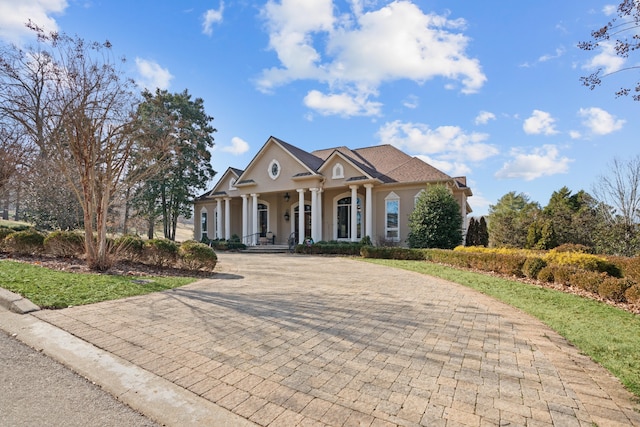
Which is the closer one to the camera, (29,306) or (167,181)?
(29,306)

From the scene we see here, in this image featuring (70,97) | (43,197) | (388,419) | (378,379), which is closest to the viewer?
(388,419)

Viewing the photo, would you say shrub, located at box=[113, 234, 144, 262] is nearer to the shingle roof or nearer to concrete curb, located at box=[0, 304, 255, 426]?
concrete curb, located at box=[0, 304, 255, 426]

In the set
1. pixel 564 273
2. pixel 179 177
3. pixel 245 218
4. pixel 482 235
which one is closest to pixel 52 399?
pixel 564 273

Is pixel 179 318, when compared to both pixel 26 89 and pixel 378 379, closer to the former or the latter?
pixel 378 379

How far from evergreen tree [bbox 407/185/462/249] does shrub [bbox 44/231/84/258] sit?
14309 mm

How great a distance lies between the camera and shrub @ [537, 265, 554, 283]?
9035 millimetres

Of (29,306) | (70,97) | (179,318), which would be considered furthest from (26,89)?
(179,318)

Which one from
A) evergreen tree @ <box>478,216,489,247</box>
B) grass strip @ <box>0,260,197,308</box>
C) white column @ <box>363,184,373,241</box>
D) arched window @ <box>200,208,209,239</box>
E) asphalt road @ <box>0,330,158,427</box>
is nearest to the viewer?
asphalt road @ <box>0,330,158,427</box>

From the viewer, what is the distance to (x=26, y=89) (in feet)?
33.8

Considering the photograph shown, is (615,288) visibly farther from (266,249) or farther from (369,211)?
(266,249)

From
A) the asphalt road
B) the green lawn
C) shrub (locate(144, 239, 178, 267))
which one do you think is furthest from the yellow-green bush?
shrub (locate(144, 239, 178, 267))

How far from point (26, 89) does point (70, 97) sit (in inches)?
116

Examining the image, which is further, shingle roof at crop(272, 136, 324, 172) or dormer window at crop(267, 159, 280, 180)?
dormer window at crop(267, 159, 280, 180)

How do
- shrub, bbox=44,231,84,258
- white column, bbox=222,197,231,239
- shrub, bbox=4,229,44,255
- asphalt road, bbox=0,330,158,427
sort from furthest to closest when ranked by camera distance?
white column, bbox=222,197,231,239, shrub, bbox=4,229,44,255, shrub, bbox=44,231,84,258, asphalt road, bbox=0,330,158,427
